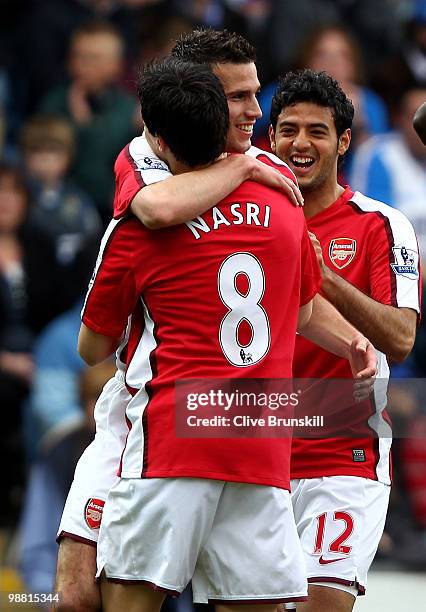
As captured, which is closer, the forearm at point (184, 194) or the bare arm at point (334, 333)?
the forearm at point (184, 194)

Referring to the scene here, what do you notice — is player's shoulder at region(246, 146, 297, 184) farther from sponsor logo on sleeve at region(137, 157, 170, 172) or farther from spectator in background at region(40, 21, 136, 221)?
spectator in background at region(40, 21, 136, 221)

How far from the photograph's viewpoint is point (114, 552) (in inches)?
166

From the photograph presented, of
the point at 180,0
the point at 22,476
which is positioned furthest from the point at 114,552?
the point at 180,0

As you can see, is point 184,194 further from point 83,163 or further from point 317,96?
point 83,163

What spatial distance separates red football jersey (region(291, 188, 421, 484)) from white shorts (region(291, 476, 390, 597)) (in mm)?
50

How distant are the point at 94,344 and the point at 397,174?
18.2 feet

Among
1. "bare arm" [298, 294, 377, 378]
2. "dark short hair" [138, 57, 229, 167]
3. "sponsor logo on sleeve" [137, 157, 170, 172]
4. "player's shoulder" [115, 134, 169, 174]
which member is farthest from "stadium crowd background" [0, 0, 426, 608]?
"dark short hair" [138, 57, 229, 167]

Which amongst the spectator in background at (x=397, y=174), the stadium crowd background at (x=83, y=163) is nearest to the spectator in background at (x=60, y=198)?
the stadium crowd background at (x=83, y=163)

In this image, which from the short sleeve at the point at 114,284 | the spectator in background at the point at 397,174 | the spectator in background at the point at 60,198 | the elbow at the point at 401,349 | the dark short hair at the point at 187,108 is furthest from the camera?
the spectator in background at the point at 397,174

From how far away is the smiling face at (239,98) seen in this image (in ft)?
14.6

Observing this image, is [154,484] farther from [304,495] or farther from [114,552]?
[304,495]

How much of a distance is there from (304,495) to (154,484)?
1104mm

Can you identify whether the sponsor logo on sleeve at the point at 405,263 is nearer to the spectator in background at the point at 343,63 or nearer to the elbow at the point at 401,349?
the elbow at the point at 401,349

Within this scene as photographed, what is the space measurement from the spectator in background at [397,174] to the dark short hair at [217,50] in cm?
499
